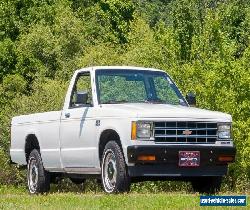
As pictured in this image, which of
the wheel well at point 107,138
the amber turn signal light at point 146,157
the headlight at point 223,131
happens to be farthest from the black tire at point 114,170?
the headlight at point 223,131

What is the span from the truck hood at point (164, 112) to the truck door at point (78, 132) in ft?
1.61

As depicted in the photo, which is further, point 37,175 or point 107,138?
point 37,175

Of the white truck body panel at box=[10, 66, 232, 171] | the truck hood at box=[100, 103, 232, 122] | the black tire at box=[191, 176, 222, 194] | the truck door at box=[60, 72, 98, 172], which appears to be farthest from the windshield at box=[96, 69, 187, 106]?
the black tire at box=[191, 176, 222, 194]

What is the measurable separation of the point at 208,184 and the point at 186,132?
5.03ft

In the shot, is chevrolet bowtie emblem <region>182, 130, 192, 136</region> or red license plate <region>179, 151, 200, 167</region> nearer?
red license plate <region>179, 151, 200, 167</region>

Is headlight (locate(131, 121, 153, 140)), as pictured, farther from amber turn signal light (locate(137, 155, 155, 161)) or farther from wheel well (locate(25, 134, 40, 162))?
wheel well (locate(25, 134, 40, 162))

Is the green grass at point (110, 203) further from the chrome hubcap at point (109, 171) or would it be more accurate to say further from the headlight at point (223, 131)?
the headlight at point (223, 131)

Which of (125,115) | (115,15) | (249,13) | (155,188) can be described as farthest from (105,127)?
(115,15)

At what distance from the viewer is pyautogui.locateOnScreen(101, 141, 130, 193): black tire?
12.9m

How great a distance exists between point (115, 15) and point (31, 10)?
27.1ft

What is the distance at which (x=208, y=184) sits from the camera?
14.3 meters

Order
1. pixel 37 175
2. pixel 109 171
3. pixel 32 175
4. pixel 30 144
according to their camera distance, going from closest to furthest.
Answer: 1. pixel 109 171
2. pixel 37 175
3. pixel 32 175
4. pixel 30 144

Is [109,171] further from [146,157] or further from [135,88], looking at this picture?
[135,88]

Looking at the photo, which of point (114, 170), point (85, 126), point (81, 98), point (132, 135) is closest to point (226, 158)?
point (132, 135)
